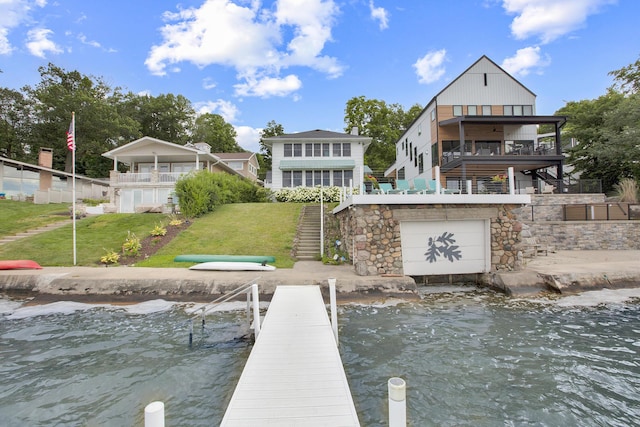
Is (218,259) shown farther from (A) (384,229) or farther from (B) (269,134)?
(B) (269,134)

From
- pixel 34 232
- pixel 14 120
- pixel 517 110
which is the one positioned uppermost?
pixel 14 120

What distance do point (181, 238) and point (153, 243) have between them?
1.27m

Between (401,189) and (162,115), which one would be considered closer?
(401,189)

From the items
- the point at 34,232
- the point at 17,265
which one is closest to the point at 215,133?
the point at 34,232

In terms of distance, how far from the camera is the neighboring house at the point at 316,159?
84.5 ft

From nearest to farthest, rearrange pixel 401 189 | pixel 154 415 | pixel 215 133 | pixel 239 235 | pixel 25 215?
pixel 154 415 < pixel 401 189 < pixel 239 235 < pixel 25 215 < pixel 215 133

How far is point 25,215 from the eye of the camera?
801 inches

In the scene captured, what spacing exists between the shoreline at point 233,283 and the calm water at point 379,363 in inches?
33.7

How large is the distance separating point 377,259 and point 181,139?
48.8 metres

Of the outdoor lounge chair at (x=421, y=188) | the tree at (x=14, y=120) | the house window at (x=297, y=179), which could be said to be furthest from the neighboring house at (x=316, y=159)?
the tree at (x=14, y=120)

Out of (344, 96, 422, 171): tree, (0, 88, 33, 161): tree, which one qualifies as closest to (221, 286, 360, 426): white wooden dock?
(344, 96, 422, 171): tree

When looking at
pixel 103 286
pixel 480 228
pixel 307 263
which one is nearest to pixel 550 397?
pixel 480 228

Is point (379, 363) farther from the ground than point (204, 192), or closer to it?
closer to it

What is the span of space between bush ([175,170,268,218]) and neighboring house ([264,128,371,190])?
4188 mm
